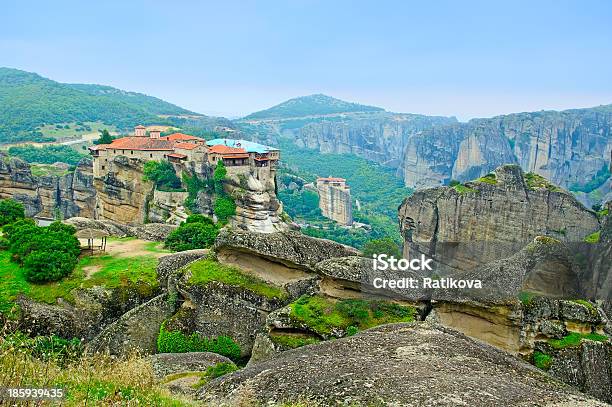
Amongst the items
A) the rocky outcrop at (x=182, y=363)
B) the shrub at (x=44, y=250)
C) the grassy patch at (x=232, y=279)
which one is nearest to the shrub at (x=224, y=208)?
the shrub at (x=44, y=250)

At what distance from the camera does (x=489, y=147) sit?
456 feet

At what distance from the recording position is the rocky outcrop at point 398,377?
321 inches

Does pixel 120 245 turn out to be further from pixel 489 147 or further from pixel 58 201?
pixel 489 147

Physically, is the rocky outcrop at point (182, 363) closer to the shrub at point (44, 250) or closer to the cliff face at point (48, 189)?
the shrub at point (44, 250)

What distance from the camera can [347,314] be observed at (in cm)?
1489

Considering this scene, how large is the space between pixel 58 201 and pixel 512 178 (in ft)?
163

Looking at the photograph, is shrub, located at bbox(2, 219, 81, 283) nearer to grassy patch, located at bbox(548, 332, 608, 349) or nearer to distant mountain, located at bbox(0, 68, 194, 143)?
grassy patch, located at bbox(548, 332, 608, 349)

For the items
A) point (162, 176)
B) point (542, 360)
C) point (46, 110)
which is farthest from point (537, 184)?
point (46, 110)

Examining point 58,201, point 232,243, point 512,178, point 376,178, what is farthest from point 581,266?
point 376,178

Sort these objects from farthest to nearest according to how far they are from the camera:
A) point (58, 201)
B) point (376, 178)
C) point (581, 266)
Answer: point (376, 178)
point (58, 201)
point (581, 266)

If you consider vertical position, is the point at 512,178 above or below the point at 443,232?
above

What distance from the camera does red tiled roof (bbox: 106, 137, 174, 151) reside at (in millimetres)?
54062

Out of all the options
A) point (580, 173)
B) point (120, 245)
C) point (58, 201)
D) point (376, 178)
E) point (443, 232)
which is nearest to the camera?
point (120, 245)

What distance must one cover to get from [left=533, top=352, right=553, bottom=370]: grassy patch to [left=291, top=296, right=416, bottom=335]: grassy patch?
3202 millimetres
